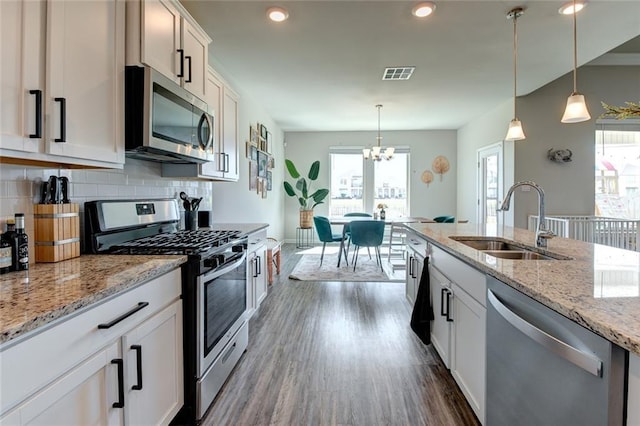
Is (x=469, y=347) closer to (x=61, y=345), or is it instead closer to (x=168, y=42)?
(x=61, y=345)

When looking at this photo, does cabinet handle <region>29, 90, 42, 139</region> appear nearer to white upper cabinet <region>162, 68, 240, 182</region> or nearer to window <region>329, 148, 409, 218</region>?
white upper cabinet <region>162, 68, 240, 182</region>

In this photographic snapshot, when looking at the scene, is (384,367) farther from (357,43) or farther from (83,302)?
(357,43)

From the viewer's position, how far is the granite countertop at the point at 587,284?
80 cm

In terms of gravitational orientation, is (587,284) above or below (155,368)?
above

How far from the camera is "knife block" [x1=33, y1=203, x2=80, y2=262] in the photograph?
1414 millimetres

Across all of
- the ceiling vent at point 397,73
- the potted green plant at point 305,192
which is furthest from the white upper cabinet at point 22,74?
the potted green plant at point 305,192

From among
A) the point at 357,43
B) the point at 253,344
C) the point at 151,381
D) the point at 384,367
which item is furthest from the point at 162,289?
the point at 357,43

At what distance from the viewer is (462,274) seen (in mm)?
1785

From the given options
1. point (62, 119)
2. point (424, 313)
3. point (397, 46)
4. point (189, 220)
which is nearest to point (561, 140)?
point (397, 46)

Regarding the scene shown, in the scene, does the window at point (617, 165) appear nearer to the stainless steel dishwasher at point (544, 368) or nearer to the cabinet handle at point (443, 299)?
the cabinet handle at point (443, 299)

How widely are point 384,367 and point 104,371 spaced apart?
1.71m

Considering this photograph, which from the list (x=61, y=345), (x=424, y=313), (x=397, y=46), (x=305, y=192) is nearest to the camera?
(x=61, y=345)

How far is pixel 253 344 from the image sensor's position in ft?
8.54

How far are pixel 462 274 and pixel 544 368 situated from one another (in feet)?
2.54
